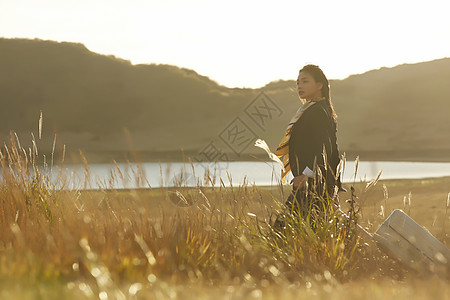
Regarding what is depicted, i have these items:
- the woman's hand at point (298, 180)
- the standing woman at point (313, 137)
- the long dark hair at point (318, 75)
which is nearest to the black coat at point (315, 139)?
the standing woman at point (313, 137)

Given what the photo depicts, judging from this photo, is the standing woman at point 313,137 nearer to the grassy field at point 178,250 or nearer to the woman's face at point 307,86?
the woman's face at point 307,86

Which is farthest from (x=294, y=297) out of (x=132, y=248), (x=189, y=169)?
(x=189, y=169)

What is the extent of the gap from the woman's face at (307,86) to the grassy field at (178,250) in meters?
1.05

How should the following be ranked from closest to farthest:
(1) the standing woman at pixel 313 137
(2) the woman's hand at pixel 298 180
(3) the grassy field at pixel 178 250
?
(3) the grassy field at pixel 178 250, (2) the woman's hand at pixel 298 180, (1) the standing woman at pixel 313 137

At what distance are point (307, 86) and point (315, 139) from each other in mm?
517

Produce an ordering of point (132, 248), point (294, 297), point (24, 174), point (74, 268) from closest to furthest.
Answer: point (294, 297), point (74, 268), point (132, 248), point (24, 174)

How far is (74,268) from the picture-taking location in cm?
421

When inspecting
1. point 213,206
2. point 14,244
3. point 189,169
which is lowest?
point 14,244

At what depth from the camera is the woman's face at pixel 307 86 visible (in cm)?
544

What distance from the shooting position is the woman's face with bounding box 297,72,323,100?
5.44 metres

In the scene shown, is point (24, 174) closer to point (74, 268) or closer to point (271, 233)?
point (74, 268)

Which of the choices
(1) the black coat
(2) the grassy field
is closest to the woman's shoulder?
(1) the black coat

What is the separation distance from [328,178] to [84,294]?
2825 millimetres

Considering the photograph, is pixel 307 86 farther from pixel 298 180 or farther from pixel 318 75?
pixel 298 180
